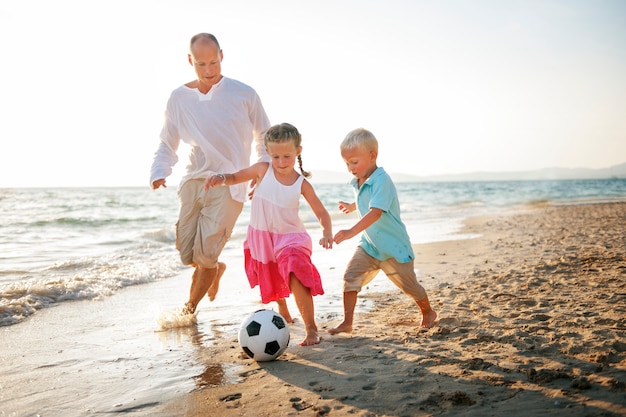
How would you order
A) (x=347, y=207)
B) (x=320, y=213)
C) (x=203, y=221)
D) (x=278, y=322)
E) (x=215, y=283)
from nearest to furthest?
(x=278, y=322) → (x=320, y=213) → (x=347, y=207) → (x=203, y=221) → (x=215, y=283)

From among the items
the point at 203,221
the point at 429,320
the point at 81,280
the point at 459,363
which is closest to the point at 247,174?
the point at 203,221

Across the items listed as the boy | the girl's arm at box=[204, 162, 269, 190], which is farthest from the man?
the boy

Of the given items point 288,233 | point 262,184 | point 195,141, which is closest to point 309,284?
point 288,233

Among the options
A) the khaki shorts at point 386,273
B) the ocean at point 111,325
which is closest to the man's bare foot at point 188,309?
the ocean at point 111,325

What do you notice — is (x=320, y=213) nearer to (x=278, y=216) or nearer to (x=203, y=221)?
(x=278, y=216)

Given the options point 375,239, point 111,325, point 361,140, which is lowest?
point 111,325

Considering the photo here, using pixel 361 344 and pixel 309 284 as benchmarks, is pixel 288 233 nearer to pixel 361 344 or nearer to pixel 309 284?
pixel 309 284

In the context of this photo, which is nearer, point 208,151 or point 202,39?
point 202,39

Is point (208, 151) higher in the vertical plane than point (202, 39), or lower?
lower

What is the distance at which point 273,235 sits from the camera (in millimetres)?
4195

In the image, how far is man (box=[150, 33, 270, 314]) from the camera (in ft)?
15.3

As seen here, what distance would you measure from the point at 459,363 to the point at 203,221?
8.49 ft

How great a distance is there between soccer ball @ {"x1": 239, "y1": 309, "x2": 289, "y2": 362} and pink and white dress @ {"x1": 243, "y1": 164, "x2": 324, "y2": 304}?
0.50 metres

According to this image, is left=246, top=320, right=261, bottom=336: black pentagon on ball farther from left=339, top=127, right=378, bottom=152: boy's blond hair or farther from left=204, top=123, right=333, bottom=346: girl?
left=339, top=127, right=378, bottom=152: boy's blond hair
